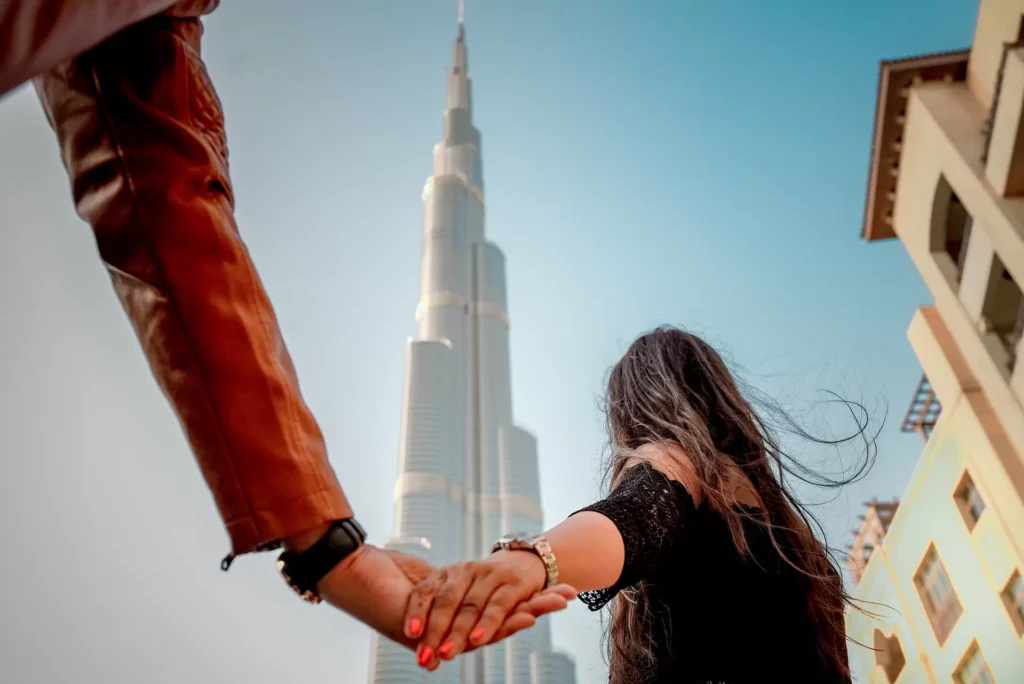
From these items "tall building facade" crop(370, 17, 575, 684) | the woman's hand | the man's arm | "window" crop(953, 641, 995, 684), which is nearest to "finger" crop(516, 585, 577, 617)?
the woman's hand

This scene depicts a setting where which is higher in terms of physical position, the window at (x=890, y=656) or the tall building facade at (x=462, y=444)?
the tall building facade at (x=462, y=444)

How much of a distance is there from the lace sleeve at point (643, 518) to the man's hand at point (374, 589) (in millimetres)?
306

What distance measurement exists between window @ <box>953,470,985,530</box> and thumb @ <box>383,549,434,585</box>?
8.82m

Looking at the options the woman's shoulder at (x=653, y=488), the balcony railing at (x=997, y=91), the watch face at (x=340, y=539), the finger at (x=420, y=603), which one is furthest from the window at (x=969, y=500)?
the watch face at (x=340, y=539)

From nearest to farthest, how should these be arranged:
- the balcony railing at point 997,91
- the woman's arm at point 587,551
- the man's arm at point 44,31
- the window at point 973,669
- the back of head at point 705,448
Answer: the man's arm at point 44,31 < the woman's arm at point 587,551 < the back of head at point 705,448 < the balcony railing at point 997,91 < the window at point 973,669

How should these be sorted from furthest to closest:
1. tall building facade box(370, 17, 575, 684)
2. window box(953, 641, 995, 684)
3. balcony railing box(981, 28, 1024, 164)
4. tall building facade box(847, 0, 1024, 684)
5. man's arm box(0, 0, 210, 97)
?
1. tall building facade box(370, 17, 575, 684)
2. window box(953, 641, 995, 684)
3. tall building facade box(847, 0, 1024, 684)
4. balcony railing box(981, 28, 1024, 164)
5. man's arm box(0, 0, 210, 97)

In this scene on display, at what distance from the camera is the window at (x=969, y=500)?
805 cm

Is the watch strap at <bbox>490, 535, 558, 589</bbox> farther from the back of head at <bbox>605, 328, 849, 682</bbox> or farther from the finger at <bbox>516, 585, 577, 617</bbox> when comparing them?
the back of head at <bbox>605, 328, 849, 682</bbox>

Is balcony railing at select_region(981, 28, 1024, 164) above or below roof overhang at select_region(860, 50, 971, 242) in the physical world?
below

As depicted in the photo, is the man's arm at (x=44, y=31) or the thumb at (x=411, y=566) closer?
the man's arm at (x=44, y=31)

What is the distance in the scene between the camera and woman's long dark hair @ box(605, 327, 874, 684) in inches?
45.4

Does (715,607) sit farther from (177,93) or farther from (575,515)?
(177,93)

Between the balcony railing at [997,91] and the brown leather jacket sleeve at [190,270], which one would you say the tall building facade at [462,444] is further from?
the brown leather jacket sleeve at [190,270]

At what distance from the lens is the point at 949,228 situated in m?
8.98
